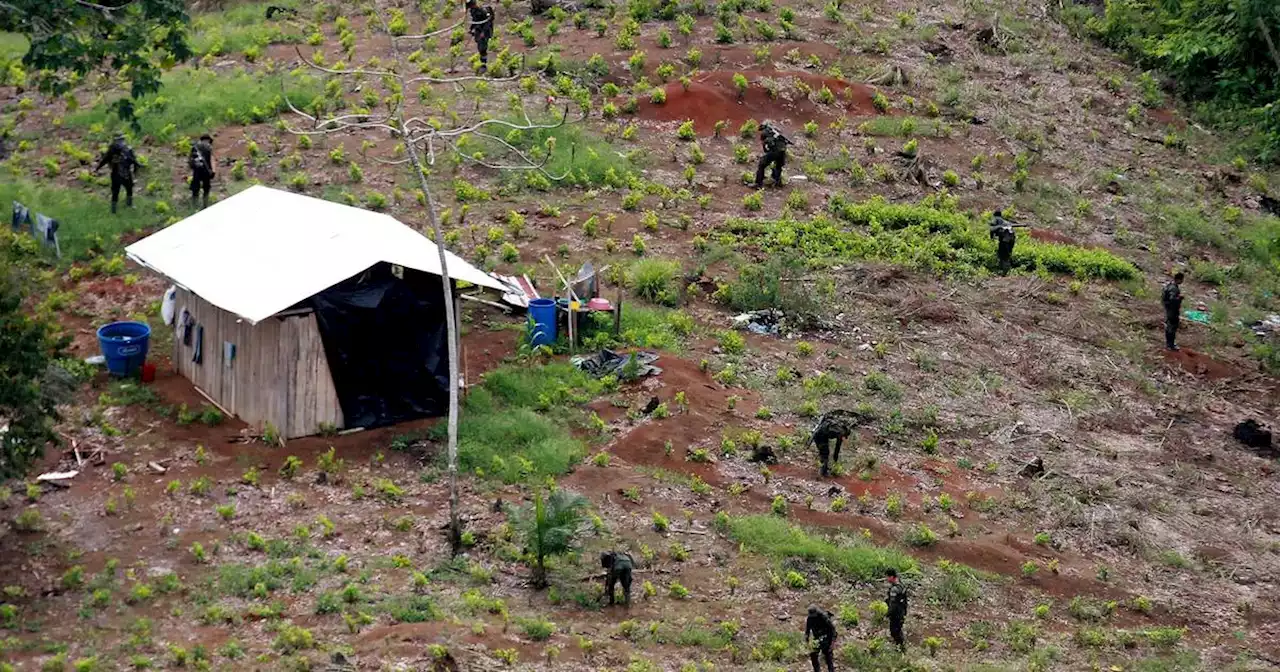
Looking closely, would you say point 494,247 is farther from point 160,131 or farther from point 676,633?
point 676,633

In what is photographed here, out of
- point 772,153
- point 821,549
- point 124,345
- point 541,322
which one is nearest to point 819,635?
point 821,549

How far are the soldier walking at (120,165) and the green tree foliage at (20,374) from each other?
8.25 m

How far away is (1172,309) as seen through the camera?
74.4 feet

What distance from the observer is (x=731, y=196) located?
2623 centimetres

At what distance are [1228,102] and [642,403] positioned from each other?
18.9 metres

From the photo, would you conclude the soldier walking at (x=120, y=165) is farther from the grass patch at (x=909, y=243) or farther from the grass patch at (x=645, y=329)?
the grass patch at (x=909, y=243)

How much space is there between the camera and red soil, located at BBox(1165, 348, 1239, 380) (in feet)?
74.4

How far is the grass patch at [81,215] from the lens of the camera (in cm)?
2297

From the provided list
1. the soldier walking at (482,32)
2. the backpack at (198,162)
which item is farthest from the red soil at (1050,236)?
the backpack at (198,162)

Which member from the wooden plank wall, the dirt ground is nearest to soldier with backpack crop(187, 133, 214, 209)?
the dirt ground

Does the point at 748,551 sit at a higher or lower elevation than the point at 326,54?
lower

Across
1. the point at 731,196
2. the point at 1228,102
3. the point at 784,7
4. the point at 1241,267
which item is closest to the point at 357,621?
the point at 731,196

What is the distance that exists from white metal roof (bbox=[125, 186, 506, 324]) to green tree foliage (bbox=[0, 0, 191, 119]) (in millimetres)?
2058

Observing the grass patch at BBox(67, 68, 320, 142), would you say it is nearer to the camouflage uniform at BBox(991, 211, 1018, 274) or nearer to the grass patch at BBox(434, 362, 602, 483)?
the grass patch at BBox(434, 362, 602, 483)
